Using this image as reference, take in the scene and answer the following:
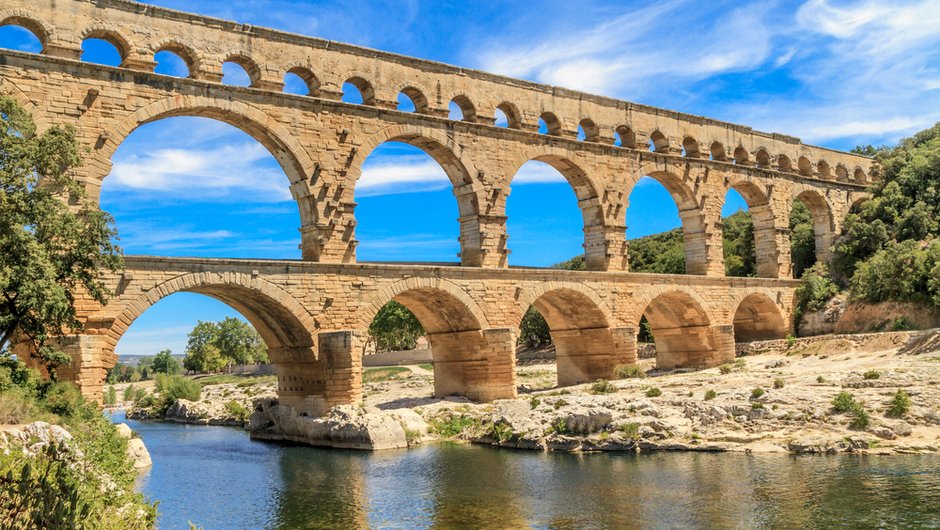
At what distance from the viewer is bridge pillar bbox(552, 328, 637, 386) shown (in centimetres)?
3072

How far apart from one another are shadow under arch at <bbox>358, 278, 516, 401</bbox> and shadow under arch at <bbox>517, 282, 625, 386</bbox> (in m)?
3.23

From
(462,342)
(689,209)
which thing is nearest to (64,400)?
(462,342)

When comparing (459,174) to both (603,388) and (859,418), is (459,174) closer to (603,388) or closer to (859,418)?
(603,388)

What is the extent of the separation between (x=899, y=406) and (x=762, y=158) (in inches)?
844

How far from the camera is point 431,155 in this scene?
28.6 metres

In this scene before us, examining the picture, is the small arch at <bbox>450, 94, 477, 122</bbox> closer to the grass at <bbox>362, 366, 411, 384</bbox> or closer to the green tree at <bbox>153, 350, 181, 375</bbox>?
the grass at <bbox>362, 366, 411, 384</bbox>

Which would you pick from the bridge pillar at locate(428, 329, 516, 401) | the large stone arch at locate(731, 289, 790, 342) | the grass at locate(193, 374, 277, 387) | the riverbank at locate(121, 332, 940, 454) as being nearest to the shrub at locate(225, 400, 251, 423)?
the riverbank at locate(121, 332, 940, 454)

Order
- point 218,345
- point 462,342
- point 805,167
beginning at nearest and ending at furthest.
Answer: point 462,342
point 805,167
point 218,345

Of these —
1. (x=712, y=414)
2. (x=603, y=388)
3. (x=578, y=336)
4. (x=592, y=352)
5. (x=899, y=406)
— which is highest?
(x=578, y=336)

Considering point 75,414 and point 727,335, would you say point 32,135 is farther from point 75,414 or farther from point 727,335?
point 727,335

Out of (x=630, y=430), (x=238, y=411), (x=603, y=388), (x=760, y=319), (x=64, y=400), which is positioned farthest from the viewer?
(x=760, y=319)

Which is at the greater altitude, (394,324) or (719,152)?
(719,152)

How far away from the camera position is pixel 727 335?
33844 mm

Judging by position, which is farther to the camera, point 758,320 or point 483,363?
point 758,320
